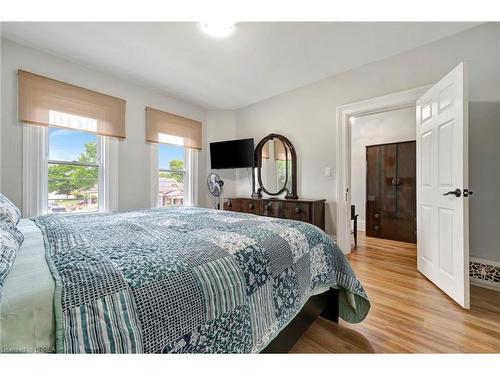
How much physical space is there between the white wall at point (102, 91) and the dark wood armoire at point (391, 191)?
3531mm

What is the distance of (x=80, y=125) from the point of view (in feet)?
8.89

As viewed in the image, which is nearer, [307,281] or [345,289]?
[307,281]

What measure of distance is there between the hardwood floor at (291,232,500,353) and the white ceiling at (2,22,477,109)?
8.06 feet

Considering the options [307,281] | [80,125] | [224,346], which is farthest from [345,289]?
[80,125]

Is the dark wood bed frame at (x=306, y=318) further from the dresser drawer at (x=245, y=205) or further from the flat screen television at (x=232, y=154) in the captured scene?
the flat screen television at (x=232, y=154)

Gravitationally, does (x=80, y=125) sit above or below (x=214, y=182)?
above

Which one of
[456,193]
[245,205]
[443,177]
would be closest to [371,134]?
[443,177]

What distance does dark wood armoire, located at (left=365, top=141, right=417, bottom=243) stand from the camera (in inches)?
154

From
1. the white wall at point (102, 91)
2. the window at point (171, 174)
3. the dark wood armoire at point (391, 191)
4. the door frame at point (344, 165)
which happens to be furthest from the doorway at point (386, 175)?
the white wall at point (102, 91)

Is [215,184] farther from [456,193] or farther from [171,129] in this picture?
[456,193]

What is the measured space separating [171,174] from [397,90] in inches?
133

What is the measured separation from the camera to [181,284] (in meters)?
0.75
